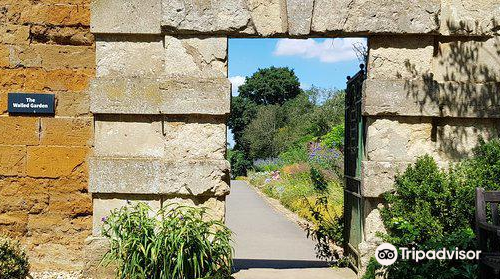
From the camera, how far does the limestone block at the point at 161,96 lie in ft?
18.1

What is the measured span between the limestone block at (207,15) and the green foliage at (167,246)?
183 centimetres

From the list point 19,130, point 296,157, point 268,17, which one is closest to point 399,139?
point 268,17

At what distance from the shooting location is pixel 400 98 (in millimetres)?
5559

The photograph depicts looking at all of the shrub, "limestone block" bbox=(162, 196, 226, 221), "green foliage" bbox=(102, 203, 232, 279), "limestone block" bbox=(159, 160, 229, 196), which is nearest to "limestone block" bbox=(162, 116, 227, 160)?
"limestone block" bbox=(159, 160, 229, 196)

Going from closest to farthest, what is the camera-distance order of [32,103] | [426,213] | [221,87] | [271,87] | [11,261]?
[11,261] < [426,213] < [221,87] < [32,103] < [271,87]

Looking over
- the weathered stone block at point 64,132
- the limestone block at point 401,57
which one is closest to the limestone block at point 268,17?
the limestone block at point 401,57

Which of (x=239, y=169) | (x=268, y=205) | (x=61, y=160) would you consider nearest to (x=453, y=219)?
(x=61, y=160)

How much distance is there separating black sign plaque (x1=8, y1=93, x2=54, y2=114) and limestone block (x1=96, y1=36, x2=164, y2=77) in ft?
2.34

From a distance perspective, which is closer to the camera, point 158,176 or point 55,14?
point 158,176

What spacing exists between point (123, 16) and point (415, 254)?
372cm

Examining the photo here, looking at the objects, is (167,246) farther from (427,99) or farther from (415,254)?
(427,99)

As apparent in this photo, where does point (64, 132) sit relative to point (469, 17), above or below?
below

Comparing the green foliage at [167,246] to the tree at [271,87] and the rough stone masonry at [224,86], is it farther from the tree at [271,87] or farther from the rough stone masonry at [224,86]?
the tree at [271,87]

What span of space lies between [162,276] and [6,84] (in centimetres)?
285
